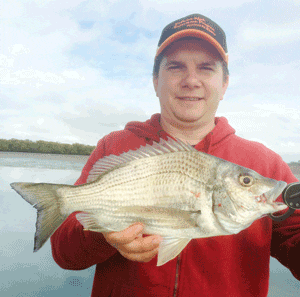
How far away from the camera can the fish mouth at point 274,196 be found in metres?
1.12

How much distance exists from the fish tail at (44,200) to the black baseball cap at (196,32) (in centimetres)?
139

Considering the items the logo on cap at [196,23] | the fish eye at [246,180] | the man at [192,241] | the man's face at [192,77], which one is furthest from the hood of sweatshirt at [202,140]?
the logo on cap at [196,23]

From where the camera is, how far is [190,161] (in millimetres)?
1284

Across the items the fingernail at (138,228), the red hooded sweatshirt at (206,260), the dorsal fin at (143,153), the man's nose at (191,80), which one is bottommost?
the red hooded sweatshirt at (206,260)

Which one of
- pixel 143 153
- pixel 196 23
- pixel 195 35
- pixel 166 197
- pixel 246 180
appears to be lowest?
pixel 166 197

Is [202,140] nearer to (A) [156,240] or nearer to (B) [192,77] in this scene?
(B) [192,77]

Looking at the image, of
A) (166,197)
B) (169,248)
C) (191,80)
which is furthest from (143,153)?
(191,80)

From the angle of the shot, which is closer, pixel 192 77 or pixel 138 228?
pixel 138 228

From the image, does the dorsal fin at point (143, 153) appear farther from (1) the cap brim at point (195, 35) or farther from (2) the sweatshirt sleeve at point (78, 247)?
(1) the cap brim at point (195, 35)

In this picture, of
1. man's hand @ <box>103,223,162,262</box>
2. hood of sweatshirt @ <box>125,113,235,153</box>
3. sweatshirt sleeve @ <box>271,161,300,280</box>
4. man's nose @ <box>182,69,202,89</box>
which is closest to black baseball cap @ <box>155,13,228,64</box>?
man's nose @ <box>182,69,202,89</box>

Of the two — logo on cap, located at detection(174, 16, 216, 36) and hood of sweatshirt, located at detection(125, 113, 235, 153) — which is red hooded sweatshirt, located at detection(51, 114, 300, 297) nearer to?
hood of sweatshirt, located at detection(125, 113, 235, 153)

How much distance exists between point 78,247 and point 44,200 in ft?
1.25

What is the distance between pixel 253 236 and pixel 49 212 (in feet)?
4.43

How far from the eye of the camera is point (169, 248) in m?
1.22
